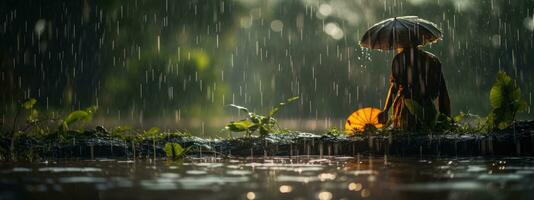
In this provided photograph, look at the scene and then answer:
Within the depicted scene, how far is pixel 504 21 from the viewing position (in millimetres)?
46312

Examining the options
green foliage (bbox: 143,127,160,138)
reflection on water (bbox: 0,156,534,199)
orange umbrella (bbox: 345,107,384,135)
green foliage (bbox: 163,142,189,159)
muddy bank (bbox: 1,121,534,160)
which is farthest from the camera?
orange umbrella (bbox: 345,107,384,135)

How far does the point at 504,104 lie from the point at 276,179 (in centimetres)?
486

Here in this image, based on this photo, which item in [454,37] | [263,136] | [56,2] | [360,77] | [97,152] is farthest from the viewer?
[360,77]

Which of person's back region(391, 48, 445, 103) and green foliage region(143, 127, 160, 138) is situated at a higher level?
person's back region(391, 48, 445, 103)

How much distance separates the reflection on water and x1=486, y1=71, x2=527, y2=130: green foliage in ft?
5.00

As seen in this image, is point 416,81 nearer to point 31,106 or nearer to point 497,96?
point 497,96

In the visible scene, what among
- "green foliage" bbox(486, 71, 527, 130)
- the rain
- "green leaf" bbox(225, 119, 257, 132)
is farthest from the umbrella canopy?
"green leaf" bbox(225, 119, 257, 132)

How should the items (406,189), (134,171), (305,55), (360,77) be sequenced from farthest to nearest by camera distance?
1. (305,55)
2. (360,77)
3. (134,171)
4. (406,189)

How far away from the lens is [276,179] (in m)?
6.30

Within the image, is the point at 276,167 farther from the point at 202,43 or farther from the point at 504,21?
the point at 504,21

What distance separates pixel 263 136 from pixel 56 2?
Answer: 12.6 meters

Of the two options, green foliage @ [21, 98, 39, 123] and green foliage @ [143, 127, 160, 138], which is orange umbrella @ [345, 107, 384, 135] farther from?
green foliage @ [21, 98, 39, 123]

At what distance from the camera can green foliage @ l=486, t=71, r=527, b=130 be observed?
10.1m

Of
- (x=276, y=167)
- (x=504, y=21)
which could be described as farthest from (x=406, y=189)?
(x=504, y=21)
